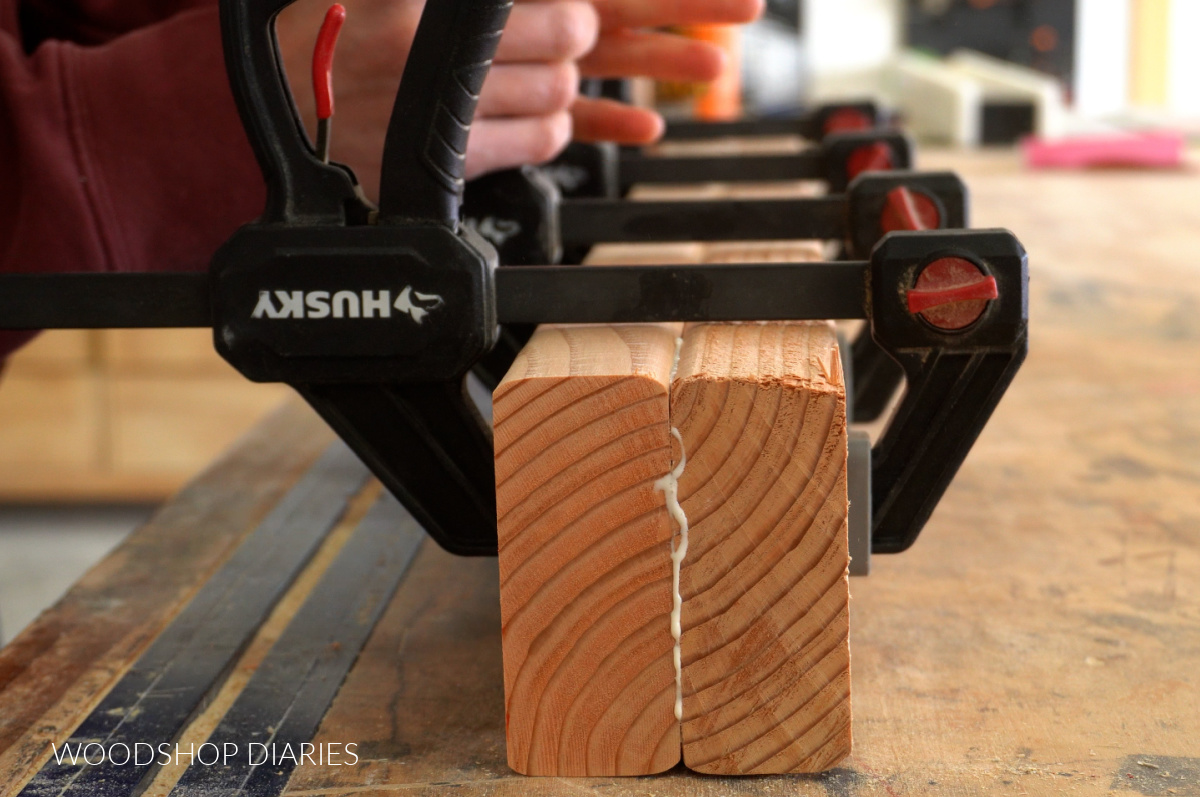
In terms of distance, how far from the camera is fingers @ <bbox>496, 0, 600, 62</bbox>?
0.71m

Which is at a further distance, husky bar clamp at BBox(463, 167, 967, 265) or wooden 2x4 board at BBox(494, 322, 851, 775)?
husky bar clamp at BBox(463, 167, 967, 265)

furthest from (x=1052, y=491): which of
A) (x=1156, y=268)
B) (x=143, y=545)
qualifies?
(x=1156, y=268)

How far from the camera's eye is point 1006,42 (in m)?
4.16

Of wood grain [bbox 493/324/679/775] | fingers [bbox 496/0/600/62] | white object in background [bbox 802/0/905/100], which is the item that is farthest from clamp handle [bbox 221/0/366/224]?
white object in background [bbox 802/0/905/100]

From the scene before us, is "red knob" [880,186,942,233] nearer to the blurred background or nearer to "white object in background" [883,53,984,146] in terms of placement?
the blurred background

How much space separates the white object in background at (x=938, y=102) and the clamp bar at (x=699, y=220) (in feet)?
8.80

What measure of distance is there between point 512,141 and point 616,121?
22 centimetres

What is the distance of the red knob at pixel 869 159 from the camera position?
45.7 inches

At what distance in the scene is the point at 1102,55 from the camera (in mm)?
4215

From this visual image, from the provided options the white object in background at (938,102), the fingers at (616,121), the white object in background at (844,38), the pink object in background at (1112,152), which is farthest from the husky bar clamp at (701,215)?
the white object in background at (844,38)

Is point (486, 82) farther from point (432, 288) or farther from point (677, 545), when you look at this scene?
point (677, 545)

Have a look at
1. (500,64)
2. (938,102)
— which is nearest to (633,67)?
(500,64)

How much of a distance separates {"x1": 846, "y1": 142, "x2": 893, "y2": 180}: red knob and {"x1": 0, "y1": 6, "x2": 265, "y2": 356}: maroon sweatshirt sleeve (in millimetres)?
652

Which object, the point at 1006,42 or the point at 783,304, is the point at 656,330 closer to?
the point at 783,304
